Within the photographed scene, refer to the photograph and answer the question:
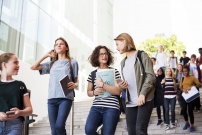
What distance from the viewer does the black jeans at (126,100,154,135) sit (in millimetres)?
3172

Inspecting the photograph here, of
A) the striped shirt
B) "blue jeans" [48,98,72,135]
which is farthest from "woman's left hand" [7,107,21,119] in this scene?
the striped shirt

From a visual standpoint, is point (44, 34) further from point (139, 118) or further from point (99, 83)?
point (139, 118)

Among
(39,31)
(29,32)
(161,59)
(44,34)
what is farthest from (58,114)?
(44,34)

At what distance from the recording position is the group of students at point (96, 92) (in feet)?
9.14

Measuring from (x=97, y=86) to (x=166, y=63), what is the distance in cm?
709

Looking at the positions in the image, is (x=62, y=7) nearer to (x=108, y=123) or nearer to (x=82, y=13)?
(x=82, y=13)

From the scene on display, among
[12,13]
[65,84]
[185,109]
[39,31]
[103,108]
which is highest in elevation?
[12,13]

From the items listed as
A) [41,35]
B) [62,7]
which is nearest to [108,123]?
[41,35]

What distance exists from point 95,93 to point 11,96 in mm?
1109

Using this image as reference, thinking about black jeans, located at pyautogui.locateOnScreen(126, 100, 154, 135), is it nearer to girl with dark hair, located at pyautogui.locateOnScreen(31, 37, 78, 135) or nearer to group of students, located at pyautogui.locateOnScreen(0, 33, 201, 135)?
group of students, located at pyautogui.locateOnScreen(0, 33, 201, 135)

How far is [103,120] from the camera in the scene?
3.39 m

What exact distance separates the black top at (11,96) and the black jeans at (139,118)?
1.22 m

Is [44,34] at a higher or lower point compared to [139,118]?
higher

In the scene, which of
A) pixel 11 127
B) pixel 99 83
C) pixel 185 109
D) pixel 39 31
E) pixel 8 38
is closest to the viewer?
pixel 11 127
